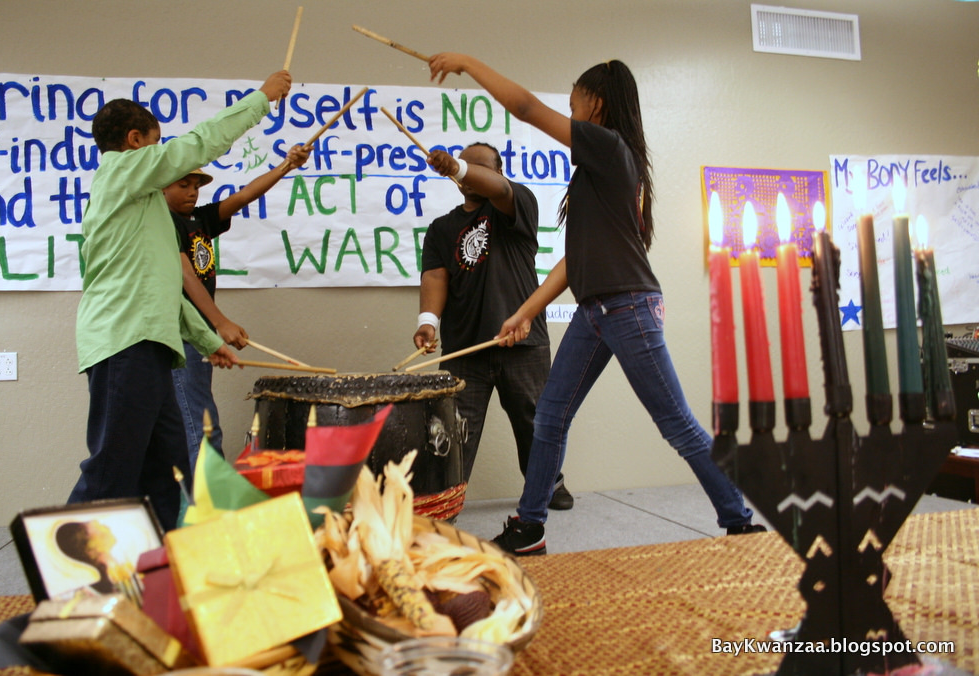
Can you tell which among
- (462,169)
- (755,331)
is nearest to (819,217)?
(755,331)

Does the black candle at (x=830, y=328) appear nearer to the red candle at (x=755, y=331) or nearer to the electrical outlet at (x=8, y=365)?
the red candle at (x=755, y=331)

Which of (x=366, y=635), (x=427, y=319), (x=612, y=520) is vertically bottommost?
(x=612, y=520)

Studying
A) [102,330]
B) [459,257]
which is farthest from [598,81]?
[102,330]

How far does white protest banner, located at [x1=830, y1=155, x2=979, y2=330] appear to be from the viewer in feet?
10.9

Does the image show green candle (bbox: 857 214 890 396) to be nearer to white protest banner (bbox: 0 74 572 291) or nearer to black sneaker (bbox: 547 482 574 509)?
black sneaker (bbox: 547 482 574 509)

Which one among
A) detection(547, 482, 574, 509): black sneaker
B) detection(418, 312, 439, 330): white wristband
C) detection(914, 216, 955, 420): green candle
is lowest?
detection(547, 482, 574, 509): black sneaker

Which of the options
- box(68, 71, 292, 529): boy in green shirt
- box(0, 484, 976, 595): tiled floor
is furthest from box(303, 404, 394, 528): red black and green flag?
box(0, 484, 976, 595): tiled floor

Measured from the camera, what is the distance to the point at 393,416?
1.60 metres

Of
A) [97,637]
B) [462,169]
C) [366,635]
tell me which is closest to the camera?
[97,637]

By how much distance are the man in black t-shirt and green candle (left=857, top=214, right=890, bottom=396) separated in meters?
1.86

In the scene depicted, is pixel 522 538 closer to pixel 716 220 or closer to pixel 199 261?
pixel 716 220

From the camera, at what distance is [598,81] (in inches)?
73.6

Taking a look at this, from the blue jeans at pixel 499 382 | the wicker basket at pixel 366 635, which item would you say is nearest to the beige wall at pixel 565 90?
the blue jeans at pixel 499 382

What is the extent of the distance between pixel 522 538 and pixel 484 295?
1.00 metres
